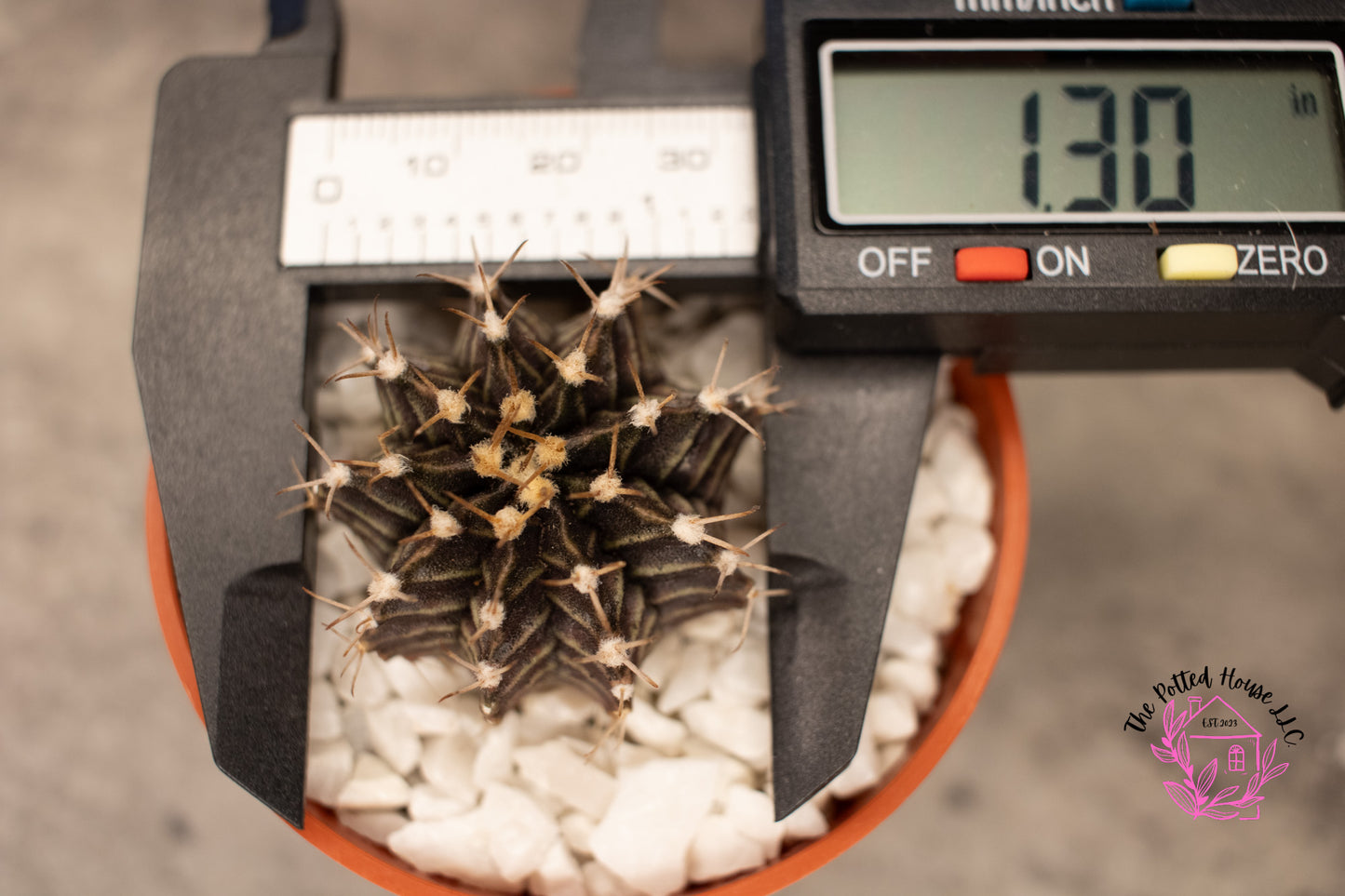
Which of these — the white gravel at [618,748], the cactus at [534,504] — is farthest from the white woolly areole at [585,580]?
the white gravel at [618,748]

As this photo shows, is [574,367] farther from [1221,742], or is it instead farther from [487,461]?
[1221,742]

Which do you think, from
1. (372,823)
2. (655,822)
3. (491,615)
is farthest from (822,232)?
(372,823)

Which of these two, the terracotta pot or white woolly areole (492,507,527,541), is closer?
white woolly areole (492,507,527,541)

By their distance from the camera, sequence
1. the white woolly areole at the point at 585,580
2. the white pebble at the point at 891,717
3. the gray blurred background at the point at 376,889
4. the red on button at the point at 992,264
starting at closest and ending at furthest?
the white woolly areole at the point at 585,580 → the red on button at the point at 992,264 → the white pebble at the point at 891,717 → the gray blurred background at the point at 376,889

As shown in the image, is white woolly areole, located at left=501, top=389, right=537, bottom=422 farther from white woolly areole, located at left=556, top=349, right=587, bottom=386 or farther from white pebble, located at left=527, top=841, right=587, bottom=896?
white pebble, located at left=527, top=841, right=587, bottom=896

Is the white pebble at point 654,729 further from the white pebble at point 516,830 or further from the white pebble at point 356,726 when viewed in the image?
the white pebble at point 356,726

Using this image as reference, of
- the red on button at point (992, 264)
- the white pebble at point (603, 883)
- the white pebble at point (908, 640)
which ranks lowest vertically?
the white pebble at point (603, 883)

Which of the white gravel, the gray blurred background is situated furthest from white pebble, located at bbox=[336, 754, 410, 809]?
the gray blurred background
